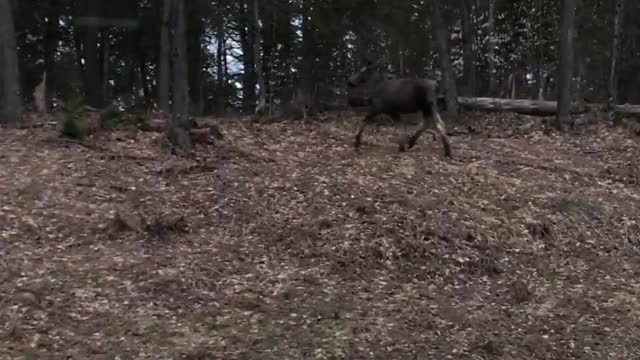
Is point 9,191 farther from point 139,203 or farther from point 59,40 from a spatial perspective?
point 59,40

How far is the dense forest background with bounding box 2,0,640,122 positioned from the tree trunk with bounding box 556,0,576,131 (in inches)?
230

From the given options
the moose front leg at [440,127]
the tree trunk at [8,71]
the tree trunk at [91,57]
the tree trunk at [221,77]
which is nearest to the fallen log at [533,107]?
the moose front leg at [440,127]

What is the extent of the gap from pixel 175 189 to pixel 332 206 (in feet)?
7.03

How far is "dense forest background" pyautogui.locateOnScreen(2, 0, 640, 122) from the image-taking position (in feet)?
73.1

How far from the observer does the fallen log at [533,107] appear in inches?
679

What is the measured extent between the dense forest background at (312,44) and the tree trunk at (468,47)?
0.18ft

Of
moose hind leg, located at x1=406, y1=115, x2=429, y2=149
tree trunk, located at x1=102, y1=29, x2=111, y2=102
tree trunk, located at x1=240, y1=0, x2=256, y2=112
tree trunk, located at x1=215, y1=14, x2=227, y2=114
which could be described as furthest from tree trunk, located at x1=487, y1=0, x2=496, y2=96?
moose hind leg, located at x1=406, y1=115, x2=429, y2=149

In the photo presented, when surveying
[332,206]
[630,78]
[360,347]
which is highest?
[630,78]

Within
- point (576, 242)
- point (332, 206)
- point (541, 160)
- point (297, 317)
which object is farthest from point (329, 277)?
point (541, 160)

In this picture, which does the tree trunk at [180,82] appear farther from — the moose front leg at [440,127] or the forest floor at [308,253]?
the moose front leg at [440,127]

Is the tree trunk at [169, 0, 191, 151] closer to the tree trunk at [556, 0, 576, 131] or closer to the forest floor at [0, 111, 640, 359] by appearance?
the forest floor at [0, 111, 640, 359]

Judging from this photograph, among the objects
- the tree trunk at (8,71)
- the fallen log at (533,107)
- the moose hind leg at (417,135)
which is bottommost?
the moose hind leg at (417,135)

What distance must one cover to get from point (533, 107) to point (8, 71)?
11.2 metres

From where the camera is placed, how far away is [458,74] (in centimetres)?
2566
